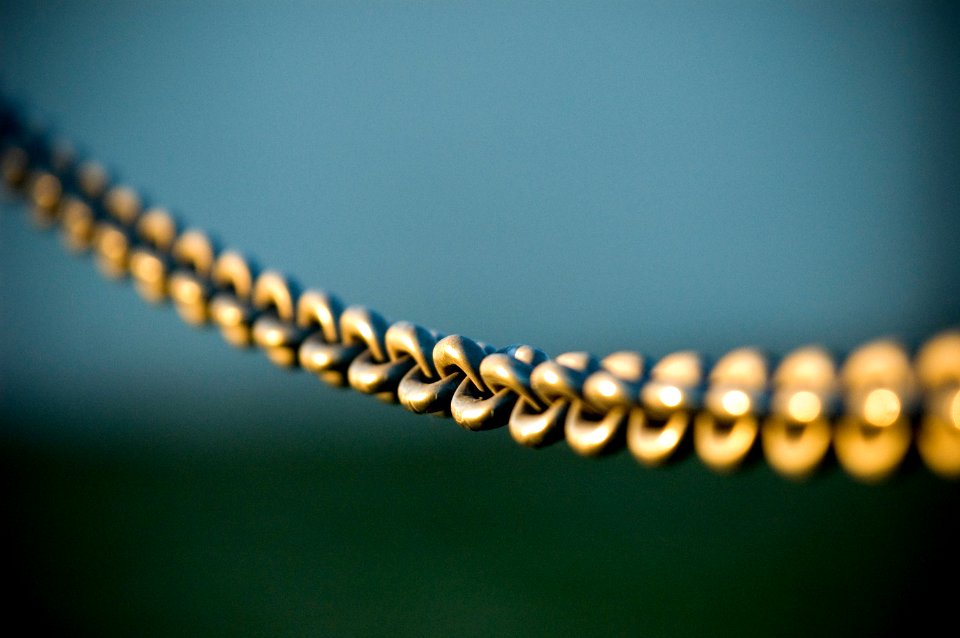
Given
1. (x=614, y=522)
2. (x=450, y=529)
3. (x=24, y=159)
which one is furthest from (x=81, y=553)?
(x=24, y=159)

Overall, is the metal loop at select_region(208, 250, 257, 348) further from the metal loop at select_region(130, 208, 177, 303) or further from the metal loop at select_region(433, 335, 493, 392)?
the metal loop at select_region(433, 335, 493, 392)

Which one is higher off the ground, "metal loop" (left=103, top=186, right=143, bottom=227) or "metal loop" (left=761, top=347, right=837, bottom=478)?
"metal loop" (left=103, top=186, right=143, bottom=227)

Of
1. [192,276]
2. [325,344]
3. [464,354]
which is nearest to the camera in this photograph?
[464,354]

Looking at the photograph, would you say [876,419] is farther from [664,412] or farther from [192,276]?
[192,276]

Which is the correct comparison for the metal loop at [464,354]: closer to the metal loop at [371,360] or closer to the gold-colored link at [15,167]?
the metal loop at [371,360]

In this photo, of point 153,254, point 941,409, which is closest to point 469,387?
point 941,409

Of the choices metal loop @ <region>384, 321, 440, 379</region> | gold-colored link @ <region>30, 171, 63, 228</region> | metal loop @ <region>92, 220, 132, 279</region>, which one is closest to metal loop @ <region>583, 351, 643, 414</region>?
metal loop @ <region>384, 321, 440, 379</region>

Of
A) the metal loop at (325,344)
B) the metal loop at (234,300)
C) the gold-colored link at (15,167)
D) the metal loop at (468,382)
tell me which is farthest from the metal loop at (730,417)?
the gold-colored link at (15,167)

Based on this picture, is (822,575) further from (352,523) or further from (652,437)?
(652,437)
